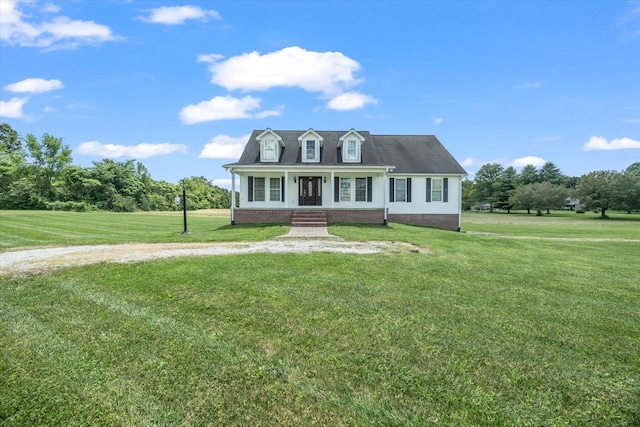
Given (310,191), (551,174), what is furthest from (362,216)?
(551,174)

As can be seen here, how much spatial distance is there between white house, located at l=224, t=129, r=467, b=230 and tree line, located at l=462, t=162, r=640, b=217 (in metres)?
41.0

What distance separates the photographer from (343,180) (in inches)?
736

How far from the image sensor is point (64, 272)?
6121 millimetres

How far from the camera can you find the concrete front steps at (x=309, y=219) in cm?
1560

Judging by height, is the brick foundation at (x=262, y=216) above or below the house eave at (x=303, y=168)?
below

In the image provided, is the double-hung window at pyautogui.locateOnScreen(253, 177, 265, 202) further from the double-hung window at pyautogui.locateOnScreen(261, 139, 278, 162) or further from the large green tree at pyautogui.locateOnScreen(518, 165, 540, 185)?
the large green tree at pyautogui.locateOnScreen(518, 165, 540, 185)

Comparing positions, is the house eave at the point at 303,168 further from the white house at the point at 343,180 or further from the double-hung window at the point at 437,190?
the double-hung window at the point at 437,190

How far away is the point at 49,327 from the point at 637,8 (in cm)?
1814

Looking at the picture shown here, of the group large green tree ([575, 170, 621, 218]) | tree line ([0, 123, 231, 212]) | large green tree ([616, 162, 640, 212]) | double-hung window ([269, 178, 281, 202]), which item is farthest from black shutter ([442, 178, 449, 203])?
large green tree ([575, 170, 621, 218])

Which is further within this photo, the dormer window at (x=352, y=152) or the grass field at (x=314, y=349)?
the dormer window at (x=352, y=152)

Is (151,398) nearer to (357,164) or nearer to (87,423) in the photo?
(87,423)

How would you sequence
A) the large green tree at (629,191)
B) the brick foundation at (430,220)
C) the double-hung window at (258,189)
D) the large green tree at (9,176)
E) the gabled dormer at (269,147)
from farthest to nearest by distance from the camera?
the large green tree at (629,191), the large green tree at (9,176), the brick foundation at (430,220), the gabled dormer at (269,147), the double-hung window at (258,189)

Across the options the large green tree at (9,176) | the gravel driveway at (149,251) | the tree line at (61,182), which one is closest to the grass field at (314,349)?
the gravel driveway at (149,251)

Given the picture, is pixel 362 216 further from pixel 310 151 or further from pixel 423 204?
pixel 423 204
